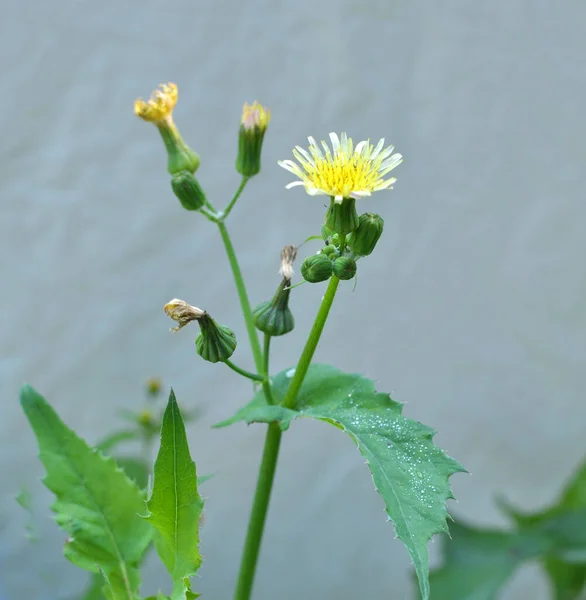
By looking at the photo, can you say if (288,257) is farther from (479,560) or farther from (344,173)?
(479,560)

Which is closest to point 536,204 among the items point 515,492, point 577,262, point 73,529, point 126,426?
point 577,262

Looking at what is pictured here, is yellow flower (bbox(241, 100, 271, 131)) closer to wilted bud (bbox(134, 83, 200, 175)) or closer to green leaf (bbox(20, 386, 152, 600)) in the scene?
wilted bud (bbox(134, 83, 200, 175))

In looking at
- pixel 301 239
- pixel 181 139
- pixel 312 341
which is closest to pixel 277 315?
pixel 312 341

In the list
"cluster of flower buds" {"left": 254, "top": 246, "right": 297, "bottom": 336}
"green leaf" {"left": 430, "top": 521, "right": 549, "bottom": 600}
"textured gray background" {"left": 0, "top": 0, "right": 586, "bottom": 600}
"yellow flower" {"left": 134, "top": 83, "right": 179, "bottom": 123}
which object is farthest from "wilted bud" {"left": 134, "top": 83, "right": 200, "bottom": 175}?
"green leaf" {"left": 430, "top": 521, "right": 549, "bottom": 600}

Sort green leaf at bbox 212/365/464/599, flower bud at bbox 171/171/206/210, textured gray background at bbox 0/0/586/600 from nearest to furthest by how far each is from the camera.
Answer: green leaf at bbox 212/365/464/599 < flower bud at bbox 171/171/206/210 < textured gray background at bbox 0/0/586/600

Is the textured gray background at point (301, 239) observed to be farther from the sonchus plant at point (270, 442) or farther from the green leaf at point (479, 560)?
the sonchus plant at point (270, 442)

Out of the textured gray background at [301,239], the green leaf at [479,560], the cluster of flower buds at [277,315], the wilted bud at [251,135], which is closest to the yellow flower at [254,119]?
the wilted bud at [251,135]

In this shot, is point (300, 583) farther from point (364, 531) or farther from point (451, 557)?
point (451, 557)
